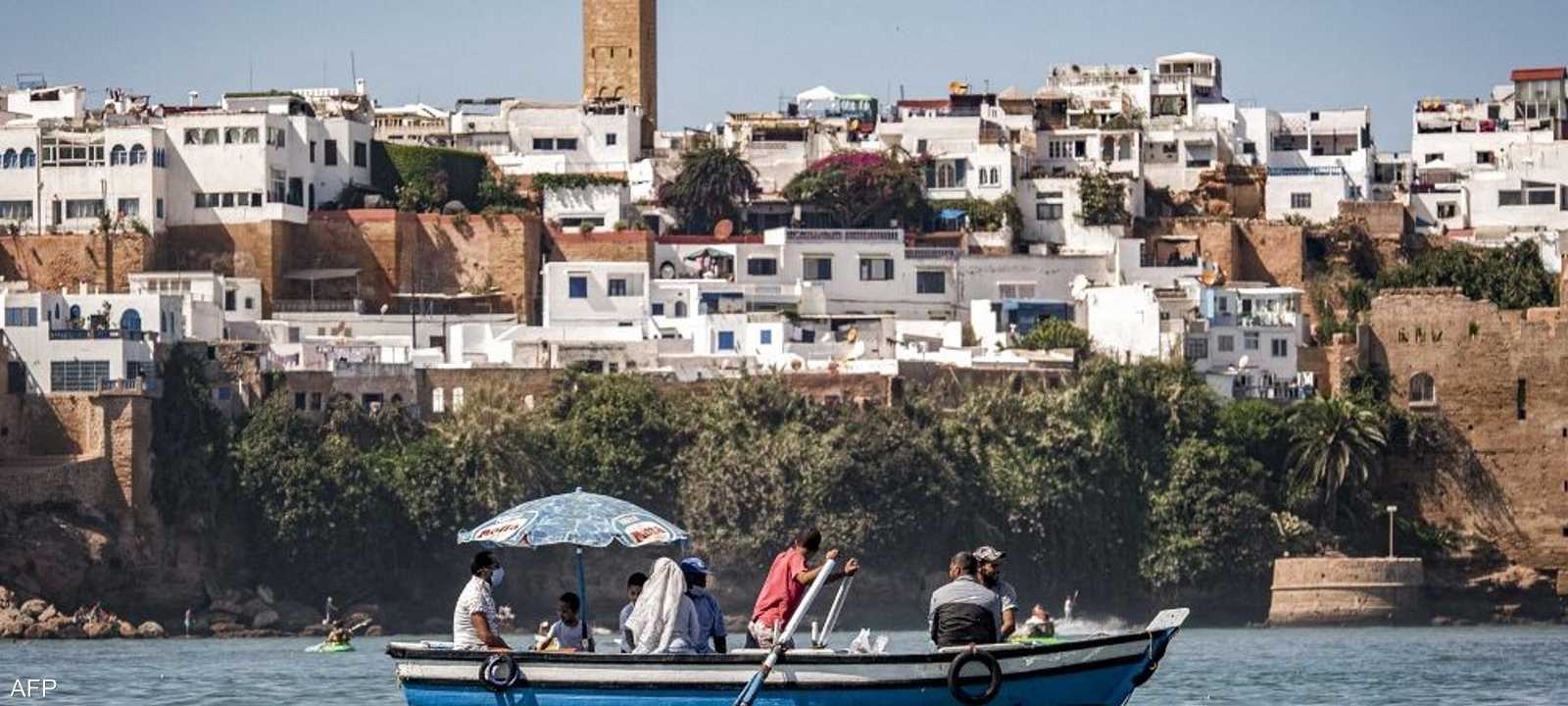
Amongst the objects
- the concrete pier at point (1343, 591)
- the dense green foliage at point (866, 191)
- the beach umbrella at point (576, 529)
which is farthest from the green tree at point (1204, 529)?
the beach umbrella at point (576, 529)

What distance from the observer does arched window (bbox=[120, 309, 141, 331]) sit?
274 feet

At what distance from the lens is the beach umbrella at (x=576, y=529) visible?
39781 mm

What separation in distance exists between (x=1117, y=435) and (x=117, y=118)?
2633cm

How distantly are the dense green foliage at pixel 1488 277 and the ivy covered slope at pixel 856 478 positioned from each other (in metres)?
9.32

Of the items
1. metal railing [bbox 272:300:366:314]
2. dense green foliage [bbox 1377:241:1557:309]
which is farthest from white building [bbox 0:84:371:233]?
dense green foliage [bbox 1377:241:1557:309]

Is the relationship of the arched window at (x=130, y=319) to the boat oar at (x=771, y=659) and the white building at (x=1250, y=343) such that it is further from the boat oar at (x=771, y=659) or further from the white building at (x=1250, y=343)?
the boat oar at (x=771, y=659)

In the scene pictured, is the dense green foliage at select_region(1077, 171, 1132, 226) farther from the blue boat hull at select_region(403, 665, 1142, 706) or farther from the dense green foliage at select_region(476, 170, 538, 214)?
the blue boat hull at select_region(403, 665, 1142, 706)

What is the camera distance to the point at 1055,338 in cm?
9169

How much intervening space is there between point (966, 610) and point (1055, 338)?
181 feet

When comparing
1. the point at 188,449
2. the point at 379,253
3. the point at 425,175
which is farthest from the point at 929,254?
the point at 188,449

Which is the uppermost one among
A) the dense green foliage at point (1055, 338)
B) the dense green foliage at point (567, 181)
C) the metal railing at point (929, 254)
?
the dense green foliage at point (567, 181)

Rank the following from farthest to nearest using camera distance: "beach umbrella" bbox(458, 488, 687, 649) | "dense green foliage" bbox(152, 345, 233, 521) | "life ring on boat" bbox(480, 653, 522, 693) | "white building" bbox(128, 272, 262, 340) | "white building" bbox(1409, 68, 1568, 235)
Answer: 1. "white building" bbox(1409, 68, 1568, 235)
2. "white building" bbox(128, 272, 262, 340)
3. "dense green foliage" bbox(152, 345, 233, 521)
4. "beach umbrella" bbox(458, 488, 687, 649)
5. "life ring on boat" bbox(480, 653, 522, 693)

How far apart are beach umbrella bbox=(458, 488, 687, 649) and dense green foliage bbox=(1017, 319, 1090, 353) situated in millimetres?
51186

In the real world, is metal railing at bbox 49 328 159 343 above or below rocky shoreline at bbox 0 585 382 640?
above
